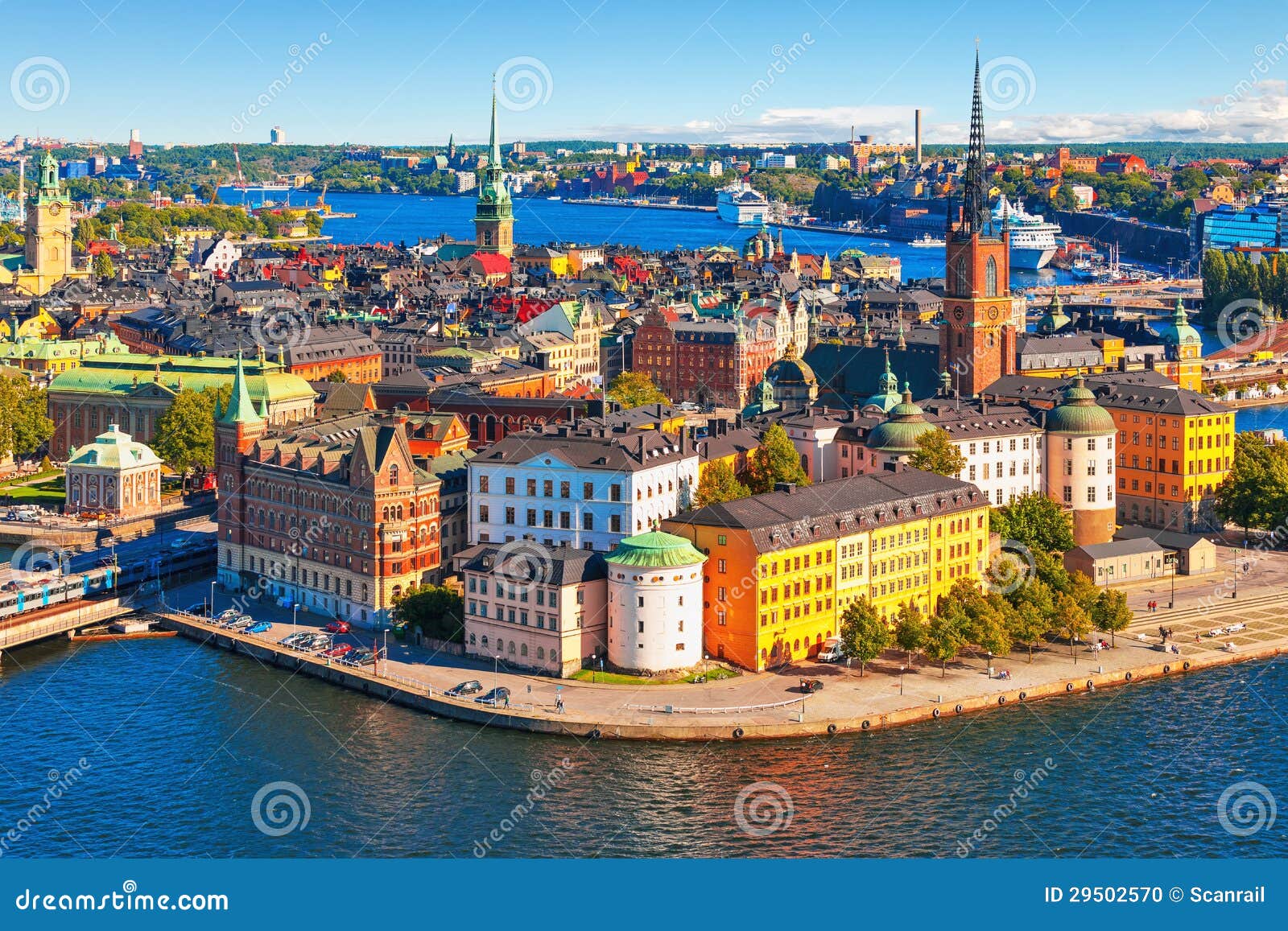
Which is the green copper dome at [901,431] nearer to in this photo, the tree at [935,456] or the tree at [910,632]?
the tree at [935,456]

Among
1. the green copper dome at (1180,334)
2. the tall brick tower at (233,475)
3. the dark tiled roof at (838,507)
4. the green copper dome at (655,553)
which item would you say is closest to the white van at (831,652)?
the dark tiled roof at (838,507)

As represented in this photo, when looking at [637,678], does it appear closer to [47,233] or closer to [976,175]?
[976,175]

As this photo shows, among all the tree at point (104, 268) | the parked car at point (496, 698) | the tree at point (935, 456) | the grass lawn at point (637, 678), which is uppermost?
the tree at point (104, 268)

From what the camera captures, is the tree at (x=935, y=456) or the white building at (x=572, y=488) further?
the tree at (x=935, y=456)

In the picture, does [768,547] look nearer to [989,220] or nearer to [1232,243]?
[989,220]

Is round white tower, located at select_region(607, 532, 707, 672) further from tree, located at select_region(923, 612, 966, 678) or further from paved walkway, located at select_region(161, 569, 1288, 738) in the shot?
tree, located at select_region(923, 612, 966, 678)

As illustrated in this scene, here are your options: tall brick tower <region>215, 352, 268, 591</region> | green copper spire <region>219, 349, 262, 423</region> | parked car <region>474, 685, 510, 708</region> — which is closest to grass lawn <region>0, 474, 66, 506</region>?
tall brick tower <region>215, 352, 268, 591</region>

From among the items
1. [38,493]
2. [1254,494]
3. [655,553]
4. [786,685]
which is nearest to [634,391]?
[38,493]

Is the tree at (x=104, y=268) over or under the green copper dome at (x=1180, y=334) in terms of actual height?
over
